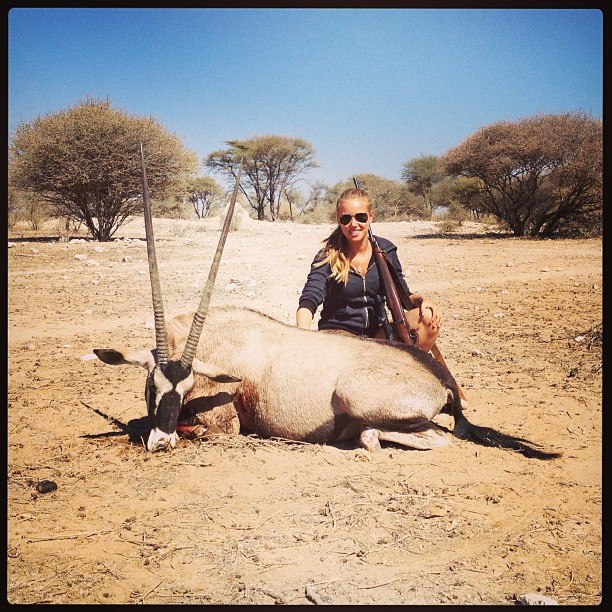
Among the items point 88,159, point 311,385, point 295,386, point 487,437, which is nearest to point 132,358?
point 295,386

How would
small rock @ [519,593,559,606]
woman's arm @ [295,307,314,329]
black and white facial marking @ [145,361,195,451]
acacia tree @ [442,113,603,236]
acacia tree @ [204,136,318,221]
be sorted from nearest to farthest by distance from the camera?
small rock @ [519,593,559,606], black and white facial marking @ [145,361,195,451], woman's arm @ [295,307,314,329], acacia tree @ [442,113,603,236], acacia tree @ [204,136,318,221]

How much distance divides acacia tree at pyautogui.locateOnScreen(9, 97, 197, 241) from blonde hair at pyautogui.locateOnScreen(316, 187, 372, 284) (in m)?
16.2

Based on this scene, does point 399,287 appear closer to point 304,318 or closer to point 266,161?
point 304,318

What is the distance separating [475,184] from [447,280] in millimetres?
15435

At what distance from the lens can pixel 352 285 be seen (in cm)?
459

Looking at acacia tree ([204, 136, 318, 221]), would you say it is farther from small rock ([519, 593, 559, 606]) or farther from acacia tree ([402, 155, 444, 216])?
small rock ([519, 593, 559, 606])

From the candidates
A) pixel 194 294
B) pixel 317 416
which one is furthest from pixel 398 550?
pixel 194 294

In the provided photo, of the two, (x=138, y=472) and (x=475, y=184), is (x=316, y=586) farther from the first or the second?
(x=475, y=184)

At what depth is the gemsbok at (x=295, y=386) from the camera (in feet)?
12.1

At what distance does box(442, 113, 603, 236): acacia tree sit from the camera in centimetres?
1988

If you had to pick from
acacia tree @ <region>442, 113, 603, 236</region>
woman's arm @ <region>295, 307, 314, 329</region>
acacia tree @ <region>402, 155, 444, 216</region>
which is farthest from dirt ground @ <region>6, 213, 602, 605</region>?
acacia tree @ <region>402, 155, 444, 216</region>

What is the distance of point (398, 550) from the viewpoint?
265 centimetres

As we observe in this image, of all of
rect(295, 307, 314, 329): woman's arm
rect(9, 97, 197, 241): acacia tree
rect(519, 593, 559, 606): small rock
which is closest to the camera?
rect(519, 593, 559, 606): small rock

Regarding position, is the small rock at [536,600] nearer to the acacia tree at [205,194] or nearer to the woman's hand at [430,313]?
the woman's hand at [430,313]
